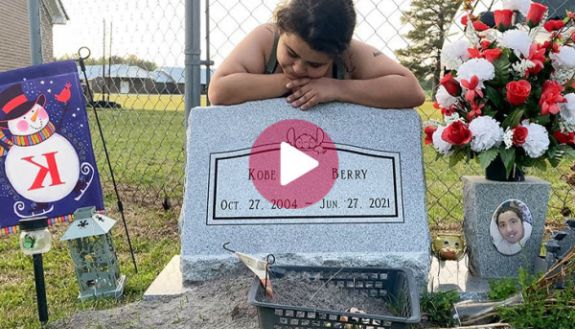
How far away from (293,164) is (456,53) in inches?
32.0

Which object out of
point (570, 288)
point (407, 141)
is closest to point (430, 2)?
point (407, 141)

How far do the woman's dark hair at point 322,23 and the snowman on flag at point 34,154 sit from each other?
1143 mm

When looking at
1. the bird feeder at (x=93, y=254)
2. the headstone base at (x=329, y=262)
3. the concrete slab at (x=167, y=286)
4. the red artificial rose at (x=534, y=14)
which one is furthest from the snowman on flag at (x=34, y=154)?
the red artificial rose at (x=534, y=14)

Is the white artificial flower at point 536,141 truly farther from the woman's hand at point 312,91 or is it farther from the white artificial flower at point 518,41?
the woman's hand at point 312,91

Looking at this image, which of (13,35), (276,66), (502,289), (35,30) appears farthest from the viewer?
(13,35)

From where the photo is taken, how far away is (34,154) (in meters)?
2.52

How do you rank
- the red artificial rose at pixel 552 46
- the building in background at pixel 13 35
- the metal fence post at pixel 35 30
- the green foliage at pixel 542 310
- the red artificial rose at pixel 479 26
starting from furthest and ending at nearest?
the building in background at pixel 13 35 → the metal fence post at pixel 35 30 → the red artificial rose at pixel 479 26 → the red artificial rose at pixel 552 46 → the green foliage at pixel 542 310

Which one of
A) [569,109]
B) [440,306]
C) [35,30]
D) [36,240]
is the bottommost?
[440,306]

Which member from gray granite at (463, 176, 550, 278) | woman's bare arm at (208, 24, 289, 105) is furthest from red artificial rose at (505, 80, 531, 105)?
Answer: woman's bare arm at (208, 24, 289, 105)

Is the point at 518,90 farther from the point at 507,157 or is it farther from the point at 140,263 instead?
the point at 140,263

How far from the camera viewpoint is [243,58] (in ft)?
8.45

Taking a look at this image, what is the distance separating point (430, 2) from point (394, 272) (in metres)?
3.61

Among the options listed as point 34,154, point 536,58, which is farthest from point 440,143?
point 34,154

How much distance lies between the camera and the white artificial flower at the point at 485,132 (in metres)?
2.18
